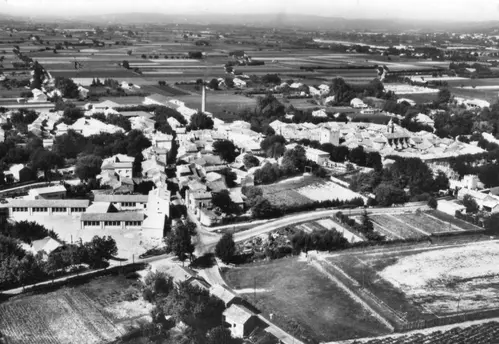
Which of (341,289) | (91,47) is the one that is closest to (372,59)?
(91,47)

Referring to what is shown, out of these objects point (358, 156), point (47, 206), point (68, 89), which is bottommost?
point (47, 206)

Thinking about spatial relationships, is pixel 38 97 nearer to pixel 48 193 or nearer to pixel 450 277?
pixel 48 193

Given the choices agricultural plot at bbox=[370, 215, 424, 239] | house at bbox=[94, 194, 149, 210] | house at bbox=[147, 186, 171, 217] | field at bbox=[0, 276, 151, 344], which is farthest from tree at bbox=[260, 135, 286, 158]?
field at bbox=[0, 276, 151, 344]

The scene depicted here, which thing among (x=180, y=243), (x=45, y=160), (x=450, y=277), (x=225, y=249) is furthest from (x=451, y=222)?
(x=45, y=160)

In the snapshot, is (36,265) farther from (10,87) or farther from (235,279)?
(10,87)

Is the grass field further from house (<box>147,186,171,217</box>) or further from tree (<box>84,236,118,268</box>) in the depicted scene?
house (<box>147,186,171,217</box>)

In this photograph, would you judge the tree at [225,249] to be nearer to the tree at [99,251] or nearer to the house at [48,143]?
the tree at [99,251]
